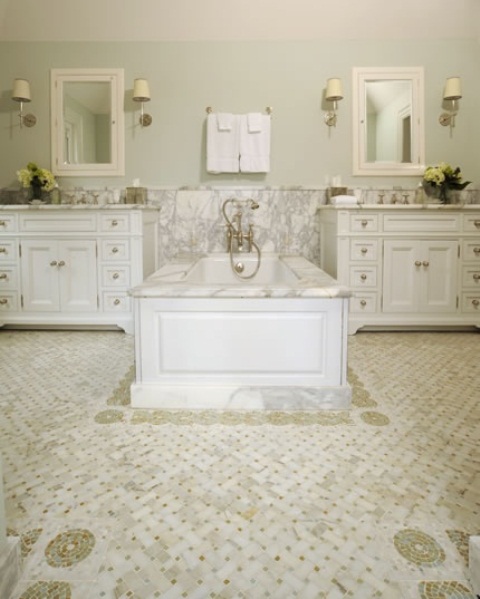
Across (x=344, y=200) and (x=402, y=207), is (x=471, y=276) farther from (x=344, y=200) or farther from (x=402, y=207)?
(x=344, y=200)

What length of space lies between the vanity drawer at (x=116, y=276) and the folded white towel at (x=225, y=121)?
1.28m

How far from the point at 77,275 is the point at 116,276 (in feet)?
0.87

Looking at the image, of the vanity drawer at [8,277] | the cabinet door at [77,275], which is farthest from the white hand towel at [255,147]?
the vanity drawer at [8,277]

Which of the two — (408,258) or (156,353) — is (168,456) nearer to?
(156,353)

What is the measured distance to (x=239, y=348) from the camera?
→ 2.29 meters

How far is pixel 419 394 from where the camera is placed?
8.14ft

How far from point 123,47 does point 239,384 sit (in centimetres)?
301

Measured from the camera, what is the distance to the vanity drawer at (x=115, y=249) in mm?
3658

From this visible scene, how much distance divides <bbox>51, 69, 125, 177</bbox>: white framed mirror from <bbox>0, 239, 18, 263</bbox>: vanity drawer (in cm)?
77

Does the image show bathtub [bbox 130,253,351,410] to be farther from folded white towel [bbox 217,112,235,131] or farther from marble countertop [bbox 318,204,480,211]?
folded white towel [bbox 217,112,235,131]

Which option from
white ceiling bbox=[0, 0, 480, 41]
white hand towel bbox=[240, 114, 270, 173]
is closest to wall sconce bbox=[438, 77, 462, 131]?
white ceiling bbox=[0, 0, 480, 41]

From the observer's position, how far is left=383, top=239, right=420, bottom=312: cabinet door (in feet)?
12.1

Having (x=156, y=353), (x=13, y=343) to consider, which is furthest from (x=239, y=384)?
(x=13, y=343)

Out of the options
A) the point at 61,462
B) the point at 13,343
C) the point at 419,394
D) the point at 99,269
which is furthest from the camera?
the point at 99,269
